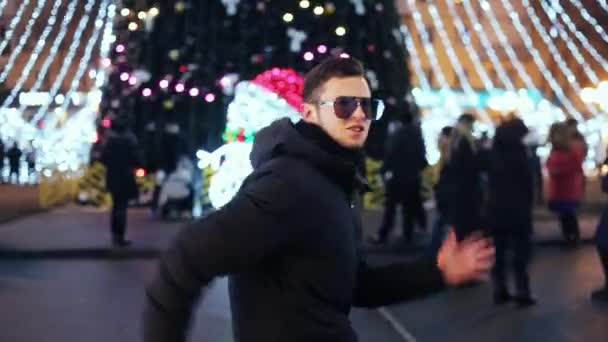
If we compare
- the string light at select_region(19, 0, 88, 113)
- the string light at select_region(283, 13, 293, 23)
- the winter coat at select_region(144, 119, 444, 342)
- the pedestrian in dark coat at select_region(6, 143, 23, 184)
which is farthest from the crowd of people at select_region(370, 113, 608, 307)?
the pedestrian in dark coat at select_region(6, 143, 23, 184)

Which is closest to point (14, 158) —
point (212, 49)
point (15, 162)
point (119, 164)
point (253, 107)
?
point (15, 162)

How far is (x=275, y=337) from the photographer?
2535 mm

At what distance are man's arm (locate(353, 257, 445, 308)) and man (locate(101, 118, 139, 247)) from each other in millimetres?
10038

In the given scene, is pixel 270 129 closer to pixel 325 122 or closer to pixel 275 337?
pixel 325 122

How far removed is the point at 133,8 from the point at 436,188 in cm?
823

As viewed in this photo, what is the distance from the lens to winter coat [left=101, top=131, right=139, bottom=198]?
505 inches

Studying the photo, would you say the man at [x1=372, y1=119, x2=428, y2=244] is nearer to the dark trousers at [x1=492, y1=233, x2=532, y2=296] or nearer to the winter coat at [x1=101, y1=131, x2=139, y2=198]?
the winter coat at [x1=101, y1=131, x2=139, y2=198]


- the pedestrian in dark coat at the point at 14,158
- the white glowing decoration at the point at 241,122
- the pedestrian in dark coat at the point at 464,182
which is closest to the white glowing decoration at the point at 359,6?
the white glowing decoration at the point at 241,122

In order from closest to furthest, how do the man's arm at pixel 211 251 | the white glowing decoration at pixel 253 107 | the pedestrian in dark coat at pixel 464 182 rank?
the man's arm at pixel 211 251 → the pedestrian in dark coat at pixel 464 182 → the white glowing decoration at pixel 253 107

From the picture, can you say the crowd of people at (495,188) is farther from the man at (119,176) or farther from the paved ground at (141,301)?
the man at (119,176)

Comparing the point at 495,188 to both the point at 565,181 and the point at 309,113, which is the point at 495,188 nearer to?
the point at 565,181

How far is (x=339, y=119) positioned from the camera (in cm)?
269

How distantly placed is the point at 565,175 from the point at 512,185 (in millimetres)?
4259

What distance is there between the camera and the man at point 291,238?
8.02ft
